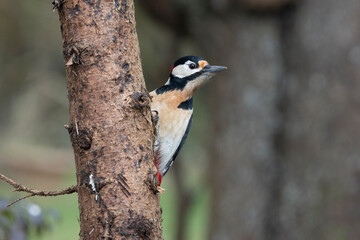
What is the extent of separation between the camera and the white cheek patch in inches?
116

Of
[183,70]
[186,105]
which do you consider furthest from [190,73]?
[186,105]

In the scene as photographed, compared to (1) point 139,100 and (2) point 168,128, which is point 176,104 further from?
(1) point 139,100

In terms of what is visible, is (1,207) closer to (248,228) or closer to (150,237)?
(150,237)

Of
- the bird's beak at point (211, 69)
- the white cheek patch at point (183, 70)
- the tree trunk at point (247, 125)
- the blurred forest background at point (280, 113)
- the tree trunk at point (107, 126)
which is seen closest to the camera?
the tree trunk at point (107, 126)

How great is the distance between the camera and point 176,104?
297 cm

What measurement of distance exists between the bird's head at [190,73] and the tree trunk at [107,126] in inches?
44.4

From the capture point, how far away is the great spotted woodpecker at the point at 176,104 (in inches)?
115

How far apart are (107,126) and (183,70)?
1309mm

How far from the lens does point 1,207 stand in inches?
86.1

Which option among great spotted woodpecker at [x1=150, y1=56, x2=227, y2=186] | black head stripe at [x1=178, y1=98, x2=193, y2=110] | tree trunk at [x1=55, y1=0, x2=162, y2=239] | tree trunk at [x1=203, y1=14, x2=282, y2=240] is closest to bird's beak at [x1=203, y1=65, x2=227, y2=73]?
great spotted woodpecker at [x1=150, y1=56, x2=227, y2=186]

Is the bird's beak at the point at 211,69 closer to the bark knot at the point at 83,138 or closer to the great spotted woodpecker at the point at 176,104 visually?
the great spotted woodpecker at the point at 176,104

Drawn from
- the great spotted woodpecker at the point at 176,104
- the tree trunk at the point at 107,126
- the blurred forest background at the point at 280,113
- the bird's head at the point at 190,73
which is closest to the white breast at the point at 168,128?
the great spotted woodpecker at the point at 176,104

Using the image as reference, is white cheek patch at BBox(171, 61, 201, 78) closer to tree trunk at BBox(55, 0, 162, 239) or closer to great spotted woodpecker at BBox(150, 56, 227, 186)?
great spotted woodpecker at BBox(150, 56, 227, 186)

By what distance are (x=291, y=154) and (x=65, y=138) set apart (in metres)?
9.77
